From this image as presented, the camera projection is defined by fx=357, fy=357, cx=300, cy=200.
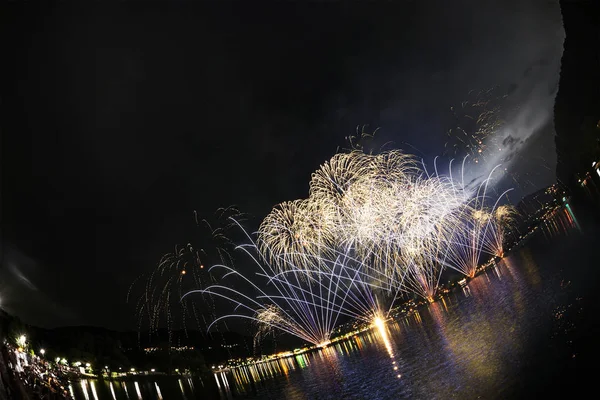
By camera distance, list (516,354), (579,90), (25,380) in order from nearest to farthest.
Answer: (516,354) → (25,380) → (579,90)

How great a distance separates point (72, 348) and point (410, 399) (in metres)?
128

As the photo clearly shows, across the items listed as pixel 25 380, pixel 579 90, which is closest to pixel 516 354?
pixel 25 380

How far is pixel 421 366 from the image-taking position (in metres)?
24.6

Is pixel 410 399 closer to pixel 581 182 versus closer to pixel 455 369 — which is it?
pixel 455 369

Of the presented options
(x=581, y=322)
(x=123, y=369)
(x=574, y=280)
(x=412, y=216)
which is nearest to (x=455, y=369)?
(x=581, y=322)

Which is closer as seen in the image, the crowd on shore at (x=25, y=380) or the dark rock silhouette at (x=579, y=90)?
the crowd on shore at (x=25, y=380)

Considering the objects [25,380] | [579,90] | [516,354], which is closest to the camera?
[516,354]

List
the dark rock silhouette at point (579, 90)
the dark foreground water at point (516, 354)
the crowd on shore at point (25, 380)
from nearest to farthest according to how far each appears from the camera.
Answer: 1. the dark foreground water at point (516, 354)
2. the crowd on shore at point (25, 380)
3. the dark rock silhouette at point (579, 90)

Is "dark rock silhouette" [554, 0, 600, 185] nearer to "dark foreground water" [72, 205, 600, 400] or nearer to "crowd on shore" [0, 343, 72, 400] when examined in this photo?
"dark foreground water" [72, 205, 600, 400]

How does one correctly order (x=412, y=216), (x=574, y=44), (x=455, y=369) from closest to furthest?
(x=455, y=369)
(x=412, y=216)
(x=574, y=44)

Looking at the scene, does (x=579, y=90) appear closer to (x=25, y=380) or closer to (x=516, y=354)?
(x=516, y=354)

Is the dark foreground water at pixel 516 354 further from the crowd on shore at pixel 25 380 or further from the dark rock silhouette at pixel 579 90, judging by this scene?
the dark rock silhouette at pixel 579 90

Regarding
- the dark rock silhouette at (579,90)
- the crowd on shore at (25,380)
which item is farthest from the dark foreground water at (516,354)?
the dark rock silhouette at (579,90)

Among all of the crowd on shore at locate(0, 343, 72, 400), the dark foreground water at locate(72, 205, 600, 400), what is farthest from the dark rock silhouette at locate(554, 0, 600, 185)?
the crowd on shore at locate(0, 343, 72, 400)
